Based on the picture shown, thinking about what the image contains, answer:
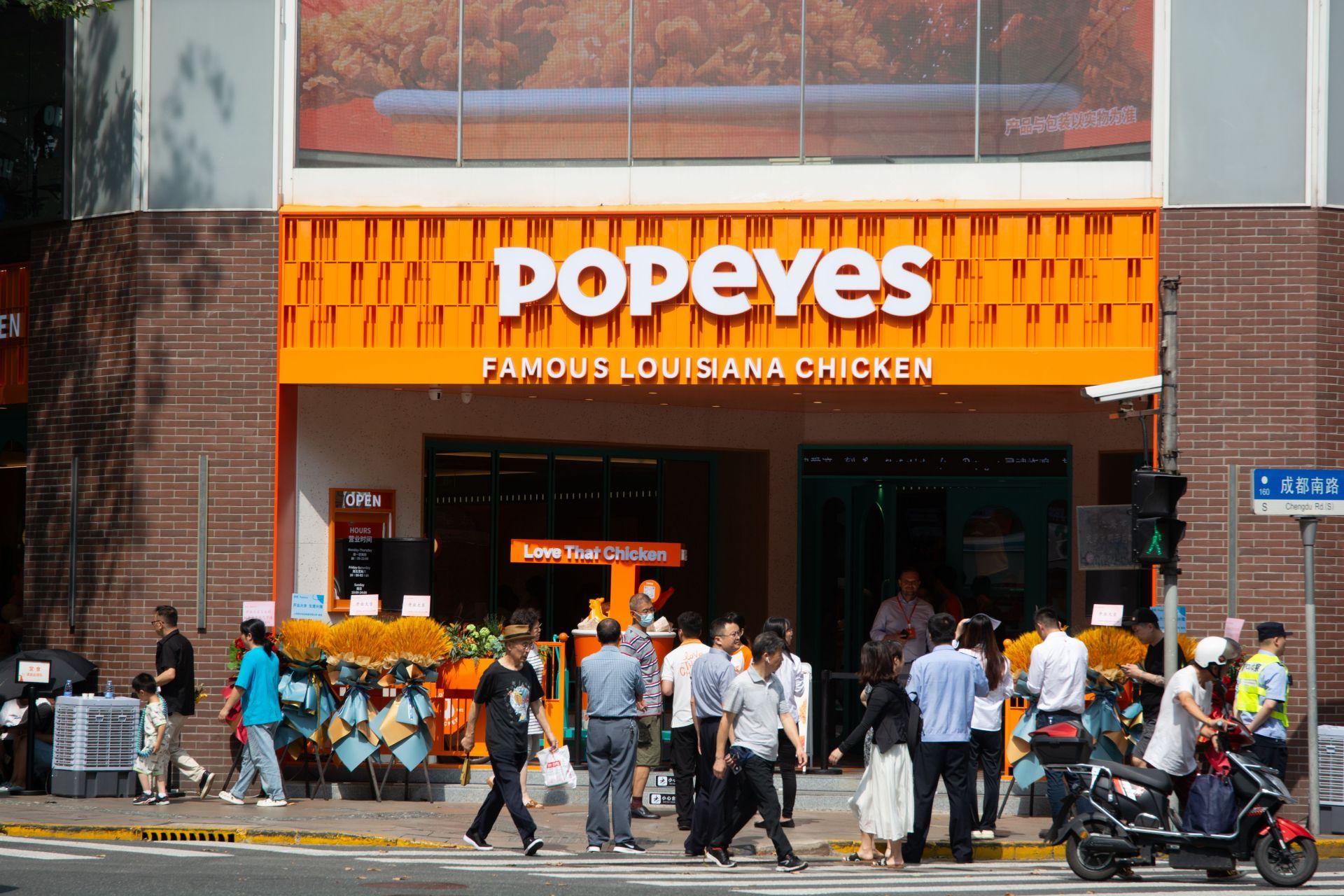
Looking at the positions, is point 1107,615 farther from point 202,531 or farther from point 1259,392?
point 202,531

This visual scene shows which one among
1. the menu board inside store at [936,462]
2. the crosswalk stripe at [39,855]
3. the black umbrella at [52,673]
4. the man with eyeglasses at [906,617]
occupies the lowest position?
the crosswalk stripe at [39,855]

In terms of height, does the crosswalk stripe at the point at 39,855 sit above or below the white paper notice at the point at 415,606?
below

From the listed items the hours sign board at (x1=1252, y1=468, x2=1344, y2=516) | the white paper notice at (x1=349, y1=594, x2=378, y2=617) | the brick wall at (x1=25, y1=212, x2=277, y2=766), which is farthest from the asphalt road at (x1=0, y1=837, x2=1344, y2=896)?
the white paper notice at (x1=349, y1=594, x2=378, y2=617)

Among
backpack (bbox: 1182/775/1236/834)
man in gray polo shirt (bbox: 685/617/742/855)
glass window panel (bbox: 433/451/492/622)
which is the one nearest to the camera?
backpack (bbox: 1182/775/1236/834)

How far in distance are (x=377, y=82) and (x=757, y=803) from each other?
928cm

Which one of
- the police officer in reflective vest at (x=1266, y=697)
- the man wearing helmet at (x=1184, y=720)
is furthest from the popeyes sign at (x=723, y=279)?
the man wearing helmet at (x=1184, y=720)

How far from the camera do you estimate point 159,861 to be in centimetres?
1216

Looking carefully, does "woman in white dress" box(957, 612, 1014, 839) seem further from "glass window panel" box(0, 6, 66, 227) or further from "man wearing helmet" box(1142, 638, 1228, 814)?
"glass window panel" box(0, 6, 66, 227)

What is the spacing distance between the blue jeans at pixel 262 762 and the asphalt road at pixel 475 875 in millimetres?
2146

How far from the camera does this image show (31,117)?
1870 centimetres

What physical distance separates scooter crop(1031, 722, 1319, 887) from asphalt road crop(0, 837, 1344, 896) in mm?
160

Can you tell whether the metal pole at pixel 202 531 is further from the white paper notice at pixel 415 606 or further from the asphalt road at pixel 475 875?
the asphalt road at pixel 475 875

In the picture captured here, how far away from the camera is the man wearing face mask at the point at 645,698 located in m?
14.8

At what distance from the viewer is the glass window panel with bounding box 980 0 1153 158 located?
55.8ft
